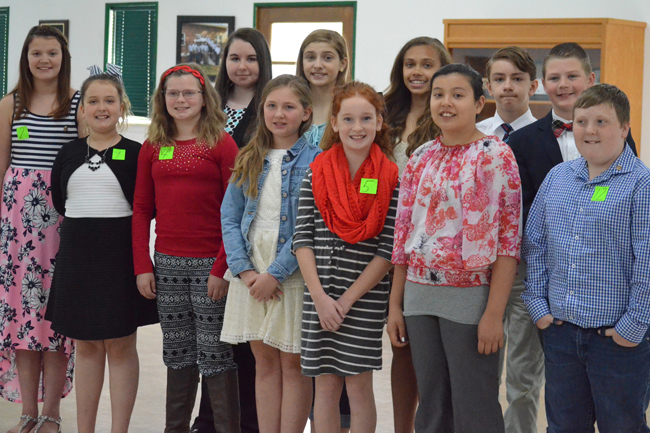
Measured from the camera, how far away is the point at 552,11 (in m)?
5.07

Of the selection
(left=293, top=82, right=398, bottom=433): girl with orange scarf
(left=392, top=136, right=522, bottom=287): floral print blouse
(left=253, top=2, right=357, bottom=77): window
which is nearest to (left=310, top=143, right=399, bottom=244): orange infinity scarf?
(left=293, top=82, right=398, bottom=433): girl with orange scarf

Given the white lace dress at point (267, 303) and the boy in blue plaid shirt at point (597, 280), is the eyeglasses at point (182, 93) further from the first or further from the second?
the boy in blue plaid shirt at point (597, 280)

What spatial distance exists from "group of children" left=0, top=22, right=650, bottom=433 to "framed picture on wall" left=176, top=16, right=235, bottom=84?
3196mm

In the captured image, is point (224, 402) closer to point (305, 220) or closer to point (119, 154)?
point (305, 220)

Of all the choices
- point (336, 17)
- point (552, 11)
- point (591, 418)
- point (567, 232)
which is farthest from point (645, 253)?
point (336, 17)

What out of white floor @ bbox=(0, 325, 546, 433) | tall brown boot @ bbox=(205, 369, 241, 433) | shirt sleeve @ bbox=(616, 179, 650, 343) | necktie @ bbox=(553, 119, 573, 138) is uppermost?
necktie @ bbox=(553, 119, 573, 138)

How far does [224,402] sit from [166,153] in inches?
34.9

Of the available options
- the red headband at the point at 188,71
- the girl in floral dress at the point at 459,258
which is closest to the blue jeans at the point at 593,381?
the girl in floral dress at the point at 459,258

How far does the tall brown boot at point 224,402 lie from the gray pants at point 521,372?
924 millimetres

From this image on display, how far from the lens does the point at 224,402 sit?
2.35m

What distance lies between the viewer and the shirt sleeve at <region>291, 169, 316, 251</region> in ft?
6.79

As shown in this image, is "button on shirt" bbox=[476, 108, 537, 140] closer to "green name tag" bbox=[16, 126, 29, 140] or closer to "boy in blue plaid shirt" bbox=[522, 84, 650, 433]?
"boy in blue plaid shirt" bbox=[522, 84, 650, 433]

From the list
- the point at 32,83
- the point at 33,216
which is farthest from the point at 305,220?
the point at 32,83

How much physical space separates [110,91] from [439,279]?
139 centimetres
